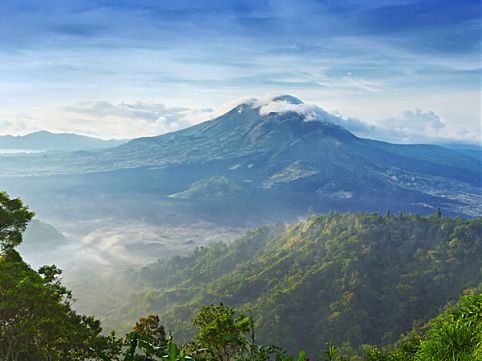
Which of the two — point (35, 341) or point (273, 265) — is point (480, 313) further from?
point (273, 265)

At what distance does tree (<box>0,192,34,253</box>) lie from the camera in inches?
638

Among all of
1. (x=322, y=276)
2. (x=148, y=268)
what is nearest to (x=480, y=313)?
(x=322, y=276)

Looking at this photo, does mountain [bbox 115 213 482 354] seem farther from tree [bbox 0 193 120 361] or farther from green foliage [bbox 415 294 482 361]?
green foliage [bbox 415 294 482 361]

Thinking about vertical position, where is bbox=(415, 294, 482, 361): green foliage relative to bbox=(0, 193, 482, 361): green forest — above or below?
above

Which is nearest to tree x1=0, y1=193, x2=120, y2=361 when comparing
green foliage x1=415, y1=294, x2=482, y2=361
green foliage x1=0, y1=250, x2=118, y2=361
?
green foliage x1=0, y1=250, x2=118, y2=361

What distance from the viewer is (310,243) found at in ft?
444

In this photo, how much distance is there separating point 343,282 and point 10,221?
105m

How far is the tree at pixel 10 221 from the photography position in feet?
53.1

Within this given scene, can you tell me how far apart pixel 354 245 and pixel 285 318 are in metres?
37.3

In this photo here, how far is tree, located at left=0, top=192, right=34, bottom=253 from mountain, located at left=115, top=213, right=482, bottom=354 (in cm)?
7963

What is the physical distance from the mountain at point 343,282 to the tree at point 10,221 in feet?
261

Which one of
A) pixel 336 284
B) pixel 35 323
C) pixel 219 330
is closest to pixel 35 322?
pixel 35 323

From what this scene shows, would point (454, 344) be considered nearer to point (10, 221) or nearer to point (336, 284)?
point (10, 221)

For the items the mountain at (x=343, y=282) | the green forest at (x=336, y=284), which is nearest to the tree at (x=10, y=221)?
the green forest at (x=336, y=284)
